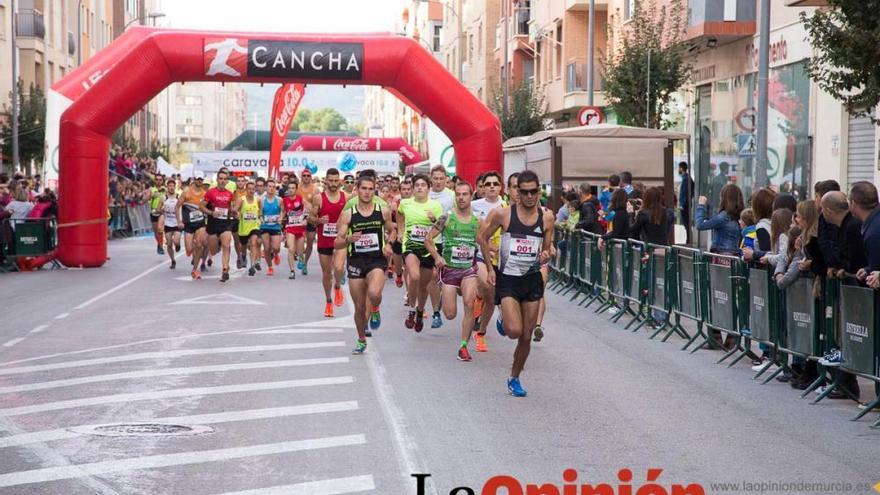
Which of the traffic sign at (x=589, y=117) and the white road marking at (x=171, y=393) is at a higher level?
the traffic sign at (x=589, y=117)

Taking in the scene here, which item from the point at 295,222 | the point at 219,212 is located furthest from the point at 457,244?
the point at 295,222

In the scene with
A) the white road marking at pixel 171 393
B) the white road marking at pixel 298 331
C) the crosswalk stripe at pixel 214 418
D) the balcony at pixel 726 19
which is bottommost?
the white road marking at pixel 298 331

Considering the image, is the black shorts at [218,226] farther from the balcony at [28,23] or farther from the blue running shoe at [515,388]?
the balcony at [28,23]

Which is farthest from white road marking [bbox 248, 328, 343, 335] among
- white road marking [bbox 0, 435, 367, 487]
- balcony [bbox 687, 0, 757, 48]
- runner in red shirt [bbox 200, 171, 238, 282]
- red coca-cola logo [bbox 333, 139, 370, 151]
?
red coca-cola logo [bbox 333, 139, 370, 151]

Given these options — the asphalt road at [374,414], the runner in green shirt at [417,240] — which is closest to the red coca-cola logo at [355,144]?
the asphalt road at [374,414]

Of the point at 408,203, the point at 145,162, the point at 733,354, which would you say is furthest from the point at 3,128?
the point at 733,354

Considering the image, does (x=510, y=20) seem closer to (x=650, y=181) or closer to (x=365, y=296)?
(x=650, y=181)

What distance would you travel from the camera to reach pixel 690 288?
1590 cm

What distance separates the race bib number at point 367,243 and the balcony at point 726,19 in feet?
61.7

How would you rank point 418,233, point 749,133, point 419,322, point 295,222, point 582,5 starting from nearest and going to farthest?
point 419,322
point 418,233
point 749,133
point 295,222
point 582,5

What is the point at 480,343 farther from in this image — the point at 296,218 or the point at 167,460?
the point at 296,218

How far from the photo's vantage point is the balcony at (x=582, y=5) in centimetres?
4646

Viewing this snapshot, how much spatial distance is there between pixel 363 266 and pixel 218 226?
11.7m

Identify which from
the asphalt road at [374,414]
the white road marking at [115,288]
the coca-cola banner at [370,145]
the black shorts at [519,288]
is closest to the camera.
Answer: the asphalt road at [374,414]
